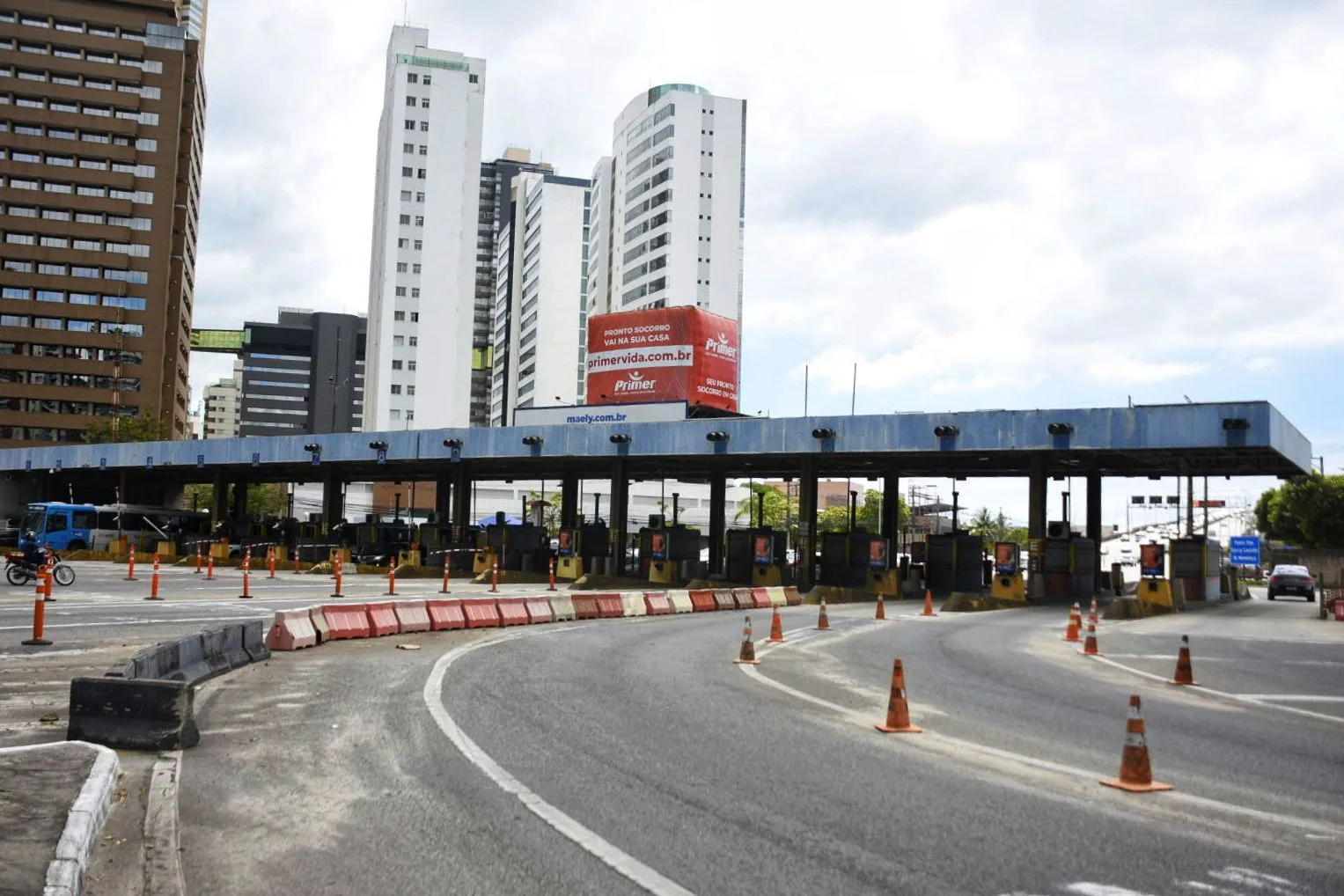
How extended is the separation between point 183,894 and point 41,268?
124m

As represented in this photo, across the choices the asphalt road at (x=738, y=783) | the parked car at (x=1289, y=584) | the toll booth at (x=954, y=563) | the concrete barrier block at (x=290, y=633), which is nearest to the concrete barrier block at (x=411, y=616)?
the concrete barrier block at (x=290, y=633)

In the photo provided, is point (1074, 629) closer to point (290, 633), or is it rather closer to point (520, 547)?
point (290, 633)

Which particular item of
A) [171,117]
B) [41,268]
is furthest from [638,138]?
[41,268]

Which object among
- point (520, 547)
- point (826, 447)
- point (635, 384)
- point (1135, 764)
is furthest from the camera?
point (635, 384)

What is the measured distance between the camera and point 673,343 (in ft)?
197

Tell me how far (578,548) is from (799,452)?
11909 mm

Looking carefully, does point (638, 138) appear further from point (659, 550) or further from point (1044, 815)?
point (1044, 815)

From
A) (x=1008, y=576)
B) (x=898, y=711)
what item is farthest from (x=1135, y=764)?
(x=1008, y=576)

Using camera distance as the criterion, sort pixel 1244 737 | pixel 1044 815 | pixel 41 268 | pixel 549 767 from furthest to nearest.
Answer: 1. pixel 41 268
2. pixel 1244 737
3. pixel 549 767
4. pixel 1044 815

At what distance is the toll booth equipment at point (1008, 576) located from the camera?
4041cm

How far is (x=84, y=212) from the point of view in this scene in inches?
4503

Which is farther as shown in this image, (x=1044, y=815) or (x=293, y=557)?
(x=293, y=557)

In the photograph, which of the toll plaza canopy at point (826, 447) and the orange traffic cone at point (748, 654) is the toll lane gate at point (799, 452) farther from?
the orange traffic cone at point (748, 654)

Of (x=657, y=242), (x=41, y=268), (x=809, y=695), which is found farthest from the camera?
(x=657, y=242)
